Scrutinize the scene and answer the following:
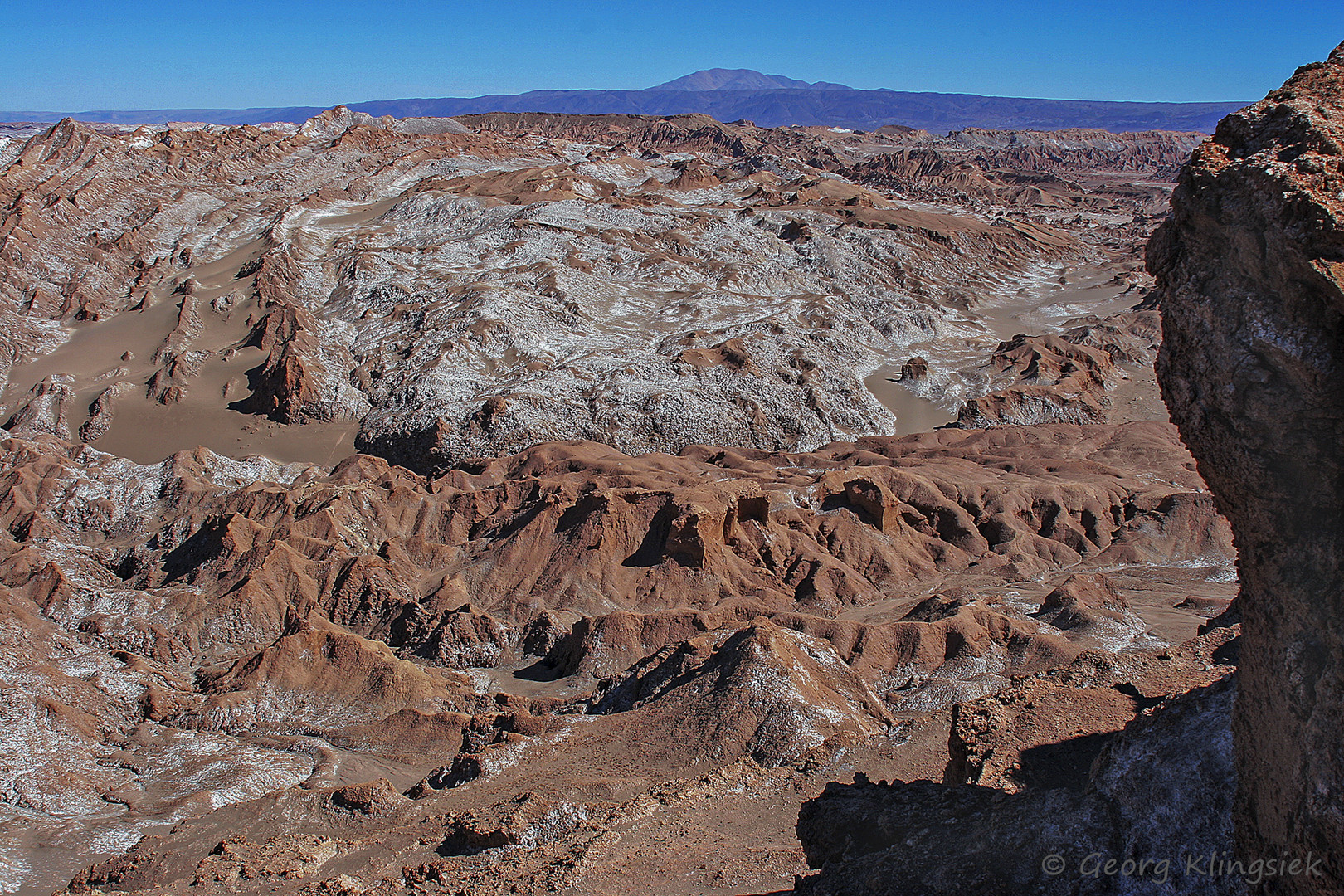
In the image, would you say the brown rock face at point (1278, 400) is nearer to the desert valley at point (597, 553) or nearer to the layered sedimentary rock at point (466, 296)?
the desert valley at point (597, 553)

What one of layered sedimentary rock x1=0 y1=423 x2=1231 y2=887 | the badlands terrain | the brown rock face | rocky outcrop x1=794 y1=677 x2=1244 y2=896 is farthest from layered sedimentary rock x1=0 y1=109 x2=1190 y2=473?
the brown rock face

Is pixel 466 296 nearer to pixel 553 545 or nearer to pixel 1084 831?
pixel 553 545

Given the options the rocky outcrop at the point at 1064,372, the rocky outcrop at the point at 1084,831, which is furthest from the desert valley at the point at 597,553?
the rocky outcrop at the point at 1064,372

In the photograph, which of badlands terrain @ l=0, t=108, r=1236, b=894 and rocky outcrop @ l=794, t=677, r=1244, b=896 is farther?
badlands terrain @ l=0, t=108, r=1236, b=894

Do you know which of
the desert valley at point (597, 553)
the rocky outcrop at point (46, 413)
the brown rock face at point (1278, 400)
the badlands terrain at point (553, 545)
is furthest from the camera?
the rocky outcrop at point (46, 413)

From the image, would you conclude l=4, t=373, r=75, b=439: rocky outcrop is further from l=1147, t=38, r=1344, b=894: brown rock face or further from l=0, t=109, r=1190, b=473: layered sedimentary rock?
l=1147, t=38, r=1344, b=894: brown rock face

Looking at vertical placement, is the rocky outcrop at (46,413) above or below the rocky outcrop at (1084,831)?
below
